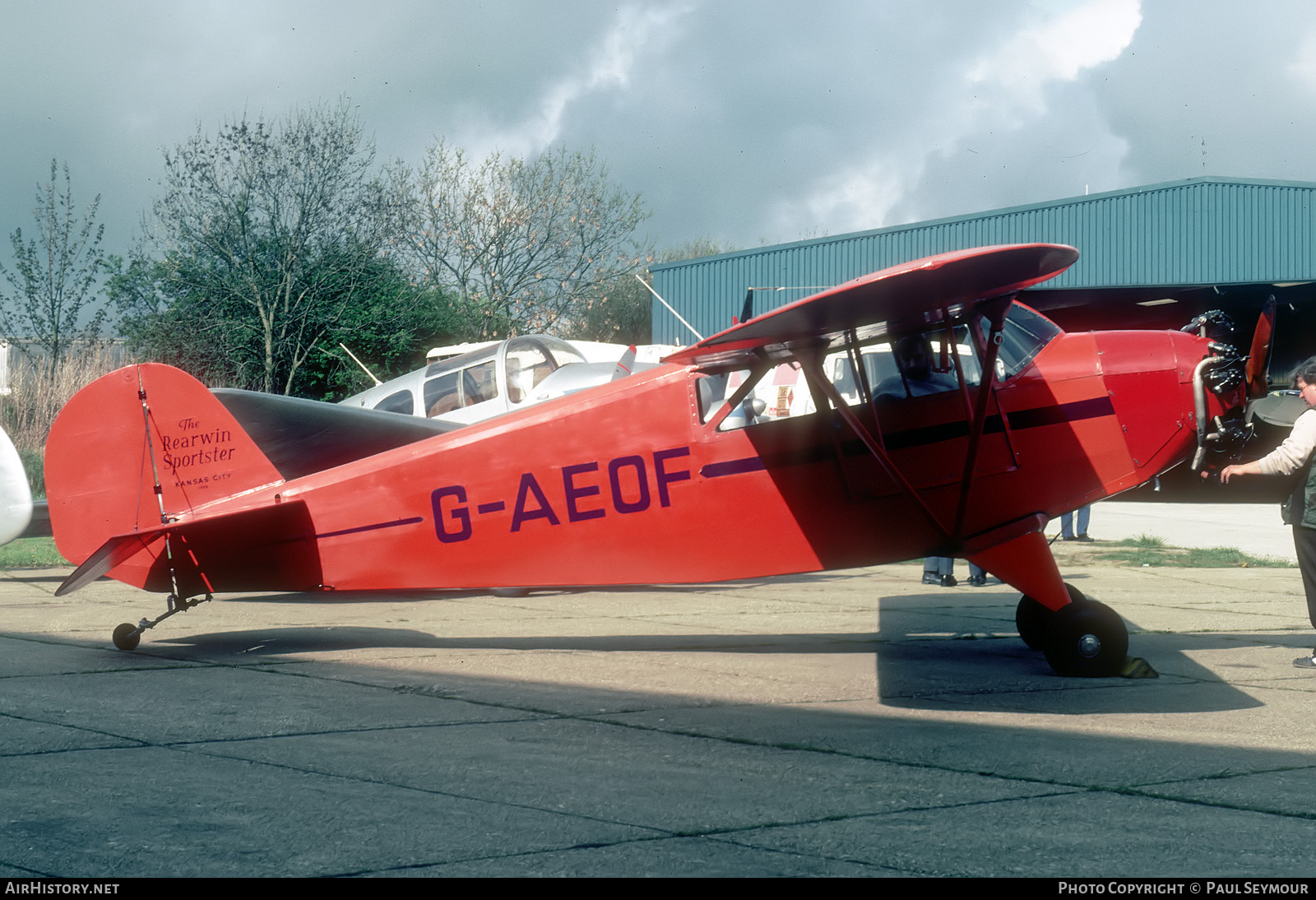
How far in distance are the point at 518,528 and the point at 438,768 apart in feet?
9.03

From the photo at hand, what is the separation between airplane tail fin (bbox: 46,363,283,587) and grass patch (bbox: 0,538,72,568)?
592 centimetres

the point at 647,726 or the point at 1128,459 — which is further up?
the point at 1128,459

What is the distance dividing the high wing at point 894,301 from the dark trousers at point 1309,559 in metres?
2.33

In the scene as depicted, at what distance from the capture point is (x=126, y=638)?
7.17m

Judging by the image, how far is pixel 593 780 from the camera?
13.5ft

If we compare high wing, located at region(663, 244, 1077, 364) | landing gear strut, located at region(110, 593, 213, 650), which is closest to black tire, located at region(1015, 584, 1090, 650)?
high wing, located at region(663, 244, 1077, 364)

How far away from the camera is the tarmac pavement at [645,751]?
3248 millimetres

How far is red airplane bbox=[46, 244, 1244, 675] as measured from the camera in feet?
21.5

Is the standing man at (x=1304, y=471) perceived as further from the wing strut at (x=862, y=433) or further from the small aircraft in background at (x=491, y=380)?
the small aircraft in background at (x=491, y=380)

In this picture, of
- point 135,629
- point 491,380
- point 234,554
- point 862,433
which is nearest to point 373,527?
point 234,554

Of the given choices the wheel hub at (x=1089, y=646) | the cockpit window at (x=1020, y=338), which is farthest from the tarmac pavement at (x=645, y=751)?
the cockpit window at (x=1020, y=338)

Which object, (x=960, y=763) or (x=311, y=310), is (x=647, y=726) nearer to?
(x=960, y=763)

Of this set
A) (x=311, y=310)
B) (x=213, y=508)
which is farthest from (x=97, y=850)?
(x=311, y=310)

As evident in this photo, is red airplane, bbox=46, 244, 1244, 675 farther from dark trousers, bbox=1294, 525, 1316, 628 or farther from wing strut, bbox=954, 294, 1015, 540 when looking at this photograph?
dark trousers, bbox=1294, 525, 1316, 628
